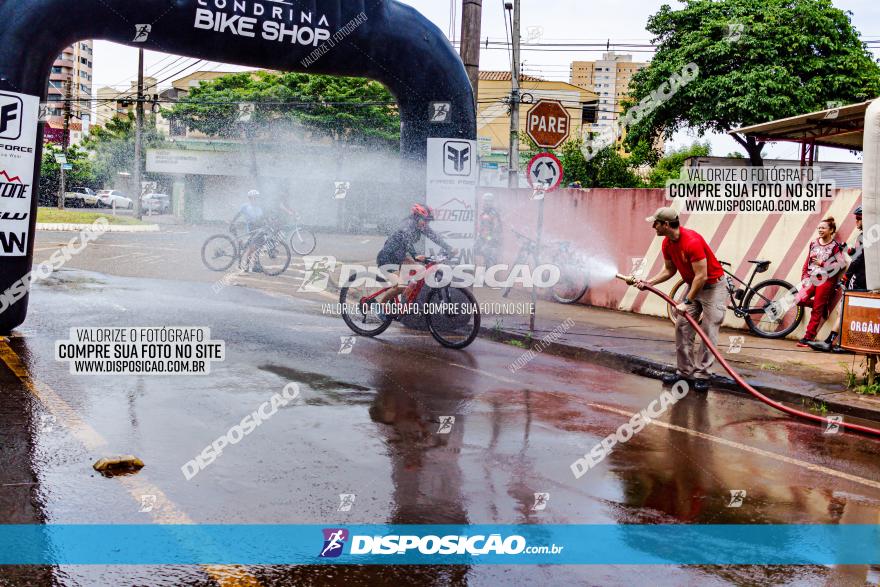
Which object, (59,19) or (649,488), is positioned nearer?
(649,488)

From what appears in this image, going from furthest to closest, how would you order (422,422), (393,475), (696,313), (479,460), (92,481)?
(696,313), (422,422), (479,460), (393,475), (92,481)

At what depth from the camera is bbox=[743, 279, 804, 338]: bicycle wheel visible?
12.5 metres

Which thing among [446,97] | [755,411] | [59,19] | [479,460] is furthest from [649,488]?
[59,19]

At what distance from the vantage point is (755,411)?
28.8 ft

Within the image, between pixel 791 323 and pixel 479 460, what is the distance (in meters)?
7.85

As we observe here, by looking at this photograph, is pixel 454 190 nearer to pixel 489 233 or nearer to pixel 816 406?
pixel 816 406

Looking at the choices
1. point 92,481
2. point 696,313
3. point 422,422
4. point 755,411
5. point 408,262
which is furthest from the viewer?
point 408,262

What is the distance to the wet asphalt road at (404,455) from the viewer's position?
16.2 ft

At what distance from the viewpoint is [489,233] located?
59.7 ft

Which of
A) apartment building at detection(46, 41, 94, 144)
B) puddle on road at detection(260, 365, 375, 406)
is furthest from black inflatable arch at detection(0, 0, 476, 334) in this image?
apartment building at detection(46, 41, 94, 144)

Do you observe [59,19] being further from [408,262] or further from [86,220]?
[86,220]

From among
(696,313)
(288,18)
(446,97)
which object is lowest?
(696,313)

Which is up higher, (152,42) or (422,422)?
(152,42)

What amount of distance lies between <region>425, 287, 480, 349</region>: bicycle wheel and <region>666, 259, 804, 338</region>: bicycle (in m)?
3.25
